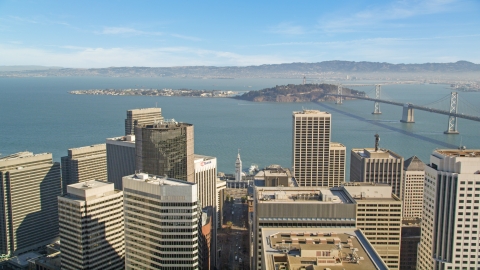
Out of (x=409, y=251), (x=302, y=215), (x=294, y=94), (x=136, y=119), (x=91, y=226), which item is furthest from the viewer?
(x=294, y=94)

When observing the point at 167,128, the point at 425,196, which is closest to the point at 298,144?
the point at 167,128

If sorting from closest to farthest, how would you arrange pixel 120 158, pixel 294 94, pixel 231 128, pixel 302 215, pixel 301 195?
pixel 302 215
pixel 301 195
pixel 120 158
pixel 231 128
pixel 294 94

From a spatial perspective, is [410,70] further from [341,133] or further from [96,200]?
[96,200]

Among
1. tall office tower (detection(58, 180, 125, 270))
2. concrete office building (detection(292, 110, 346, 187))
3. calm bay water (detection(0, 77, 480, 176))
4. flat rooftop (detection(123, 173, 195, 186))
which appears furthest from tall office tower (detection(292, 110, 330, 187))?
flat rooftop (detection(123, 173, 195, 186))

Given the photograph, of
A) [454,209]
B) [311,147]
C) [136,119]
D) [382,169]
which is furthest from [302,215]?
[136,119]

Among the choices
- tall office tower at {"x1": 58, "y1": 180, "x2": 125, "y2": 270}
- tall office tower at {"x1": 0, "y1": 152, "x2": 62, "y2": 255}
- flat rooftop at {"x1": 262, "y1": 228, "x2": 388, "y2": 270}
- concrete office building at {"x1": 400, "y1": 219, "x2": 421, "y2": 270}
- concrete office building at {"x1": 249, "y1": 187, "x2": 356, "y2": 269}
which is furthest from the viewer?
tall office tower at {"x1": 0, "y1": 152, "x2": 62, "y2": 255}

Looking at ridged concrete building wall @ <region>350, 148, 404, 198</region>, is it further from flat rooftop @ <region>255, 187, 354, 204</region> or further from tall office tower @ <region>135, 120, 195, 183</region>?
flat rooftop @ <region>255, 187, 354, 204</region>

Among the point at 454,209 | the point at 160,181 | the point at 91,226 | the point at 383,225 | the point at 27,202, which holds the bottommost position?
the point at 27,202

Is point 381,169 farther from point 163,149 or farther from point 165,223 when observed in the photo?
point 165,223
